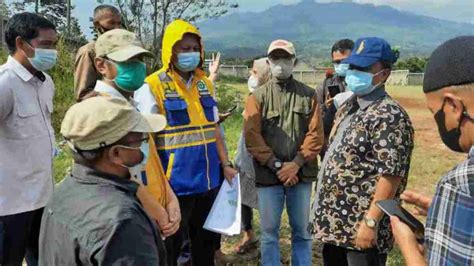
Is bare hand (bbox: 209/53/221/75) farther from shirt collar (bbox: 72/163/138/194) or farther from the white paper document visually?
shirt collar (bbox: 72/163/138/194)

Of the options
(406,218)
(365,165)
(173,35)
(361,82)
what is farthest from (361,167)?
(173,35)

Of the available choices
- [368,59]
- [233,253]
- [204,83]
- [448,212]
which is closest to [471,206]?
[448,212]

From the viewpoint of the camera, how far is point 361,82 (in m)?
2.92

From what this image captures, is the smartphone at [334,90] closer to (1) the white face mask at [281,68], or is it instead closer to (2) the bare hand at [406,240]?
(1) the white face mask at [281,68]

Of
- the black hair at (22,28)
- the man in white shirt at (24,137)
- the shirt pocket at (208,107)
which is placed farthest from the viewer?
the shirt pocket at (208,107)

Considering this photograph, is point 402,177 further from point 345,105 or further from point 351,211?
point 345,105

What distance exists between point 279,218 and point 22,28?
2.31m

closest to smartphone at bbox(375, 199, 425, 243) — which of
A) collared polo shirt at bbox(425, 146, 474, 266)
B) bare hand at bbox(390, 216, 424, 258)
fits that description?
bare hand at bbox(390, 216, 424, 258)

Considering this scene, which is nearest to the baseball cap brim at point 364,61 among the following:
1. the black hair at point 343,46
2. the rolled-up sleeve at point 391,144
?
the rolled-up sleeve at point 391,144

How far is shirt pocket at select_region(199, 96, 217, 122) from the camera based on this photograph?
11.2 ft

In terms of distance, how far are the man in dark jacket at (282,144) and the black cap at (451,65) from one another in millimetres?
2230

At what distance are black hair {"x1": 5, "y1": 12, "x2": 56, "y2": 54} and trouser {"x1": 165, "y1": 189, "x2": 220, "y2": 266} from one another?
1455 mm

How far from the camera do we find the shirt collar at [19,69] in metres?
3.13

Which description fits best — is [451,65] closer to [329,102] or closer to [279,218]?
[279,218]
